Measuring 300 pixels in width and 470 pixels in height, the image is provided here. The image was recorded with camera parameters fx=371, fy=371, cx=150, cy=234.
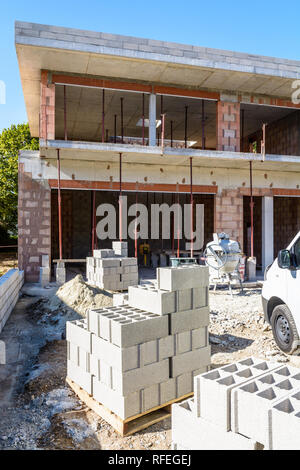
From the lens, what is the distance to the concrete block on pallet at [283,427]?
9.40 feet

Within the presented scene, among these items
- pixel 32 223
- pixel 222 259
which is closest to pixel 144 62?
pixel 32 223

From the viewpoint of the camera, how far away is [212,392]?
3480 mm

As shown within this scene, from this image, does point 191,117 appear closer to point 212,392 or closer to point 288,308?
point 288,308

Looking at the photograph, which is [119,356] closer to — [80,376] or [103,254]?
[80,376]

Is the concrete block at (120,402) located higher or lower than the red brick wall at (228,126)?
lower

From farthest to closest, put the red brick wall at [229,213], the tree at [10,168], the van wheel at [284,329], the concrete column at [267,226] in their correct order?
the tree at [10,168]
the concrete column at [267,226]
the red brick wall at [229,213]
the van wheel at [284,329]

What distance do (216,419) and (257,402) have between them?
0.46 m

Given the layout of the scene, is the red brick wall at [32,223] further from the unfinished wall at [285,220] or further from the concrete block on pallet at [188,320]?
the unfinished wall at [285,220]

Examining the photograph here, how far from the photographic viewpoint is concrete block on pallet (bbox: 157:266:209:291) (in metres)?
4.99

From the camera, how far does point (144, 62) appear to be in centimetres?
1188

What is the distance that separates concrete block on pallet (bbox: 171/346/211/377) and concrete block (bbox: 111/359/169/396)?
140mm

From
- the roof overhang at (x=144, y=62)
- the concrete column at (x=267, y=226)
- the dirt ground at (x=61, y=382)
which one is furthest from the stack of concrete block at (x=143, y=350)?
the concrete column at (x=267, y=226)

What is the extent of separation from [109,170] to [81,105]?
405cm

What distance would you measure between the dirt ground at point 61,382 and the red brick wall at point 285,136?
9.43 metres
